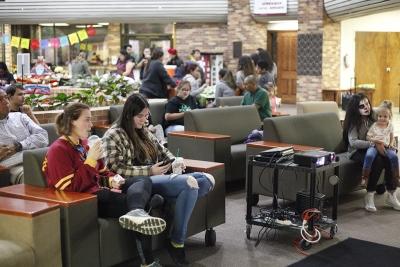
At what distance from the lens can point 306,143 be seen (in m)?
6.10

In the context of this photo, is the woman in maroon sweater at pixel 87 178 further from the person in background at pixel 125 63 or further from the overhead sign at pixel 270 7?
the overhead sign at pixel 270 7

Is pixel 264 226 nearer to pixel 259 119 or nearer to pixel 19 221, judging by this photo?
pixel 19 221

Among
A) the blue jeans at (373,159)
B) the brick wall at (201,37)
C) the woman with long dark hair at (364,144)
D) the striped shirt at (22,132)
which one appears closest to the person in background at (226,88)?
the woman with long dark hair at (364,144)

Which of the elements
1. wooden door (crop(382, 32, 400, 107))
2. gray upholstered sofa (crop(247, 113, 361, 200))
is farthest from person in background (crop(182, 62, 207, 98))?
wooden door (crop(382, 32, 400, 107))

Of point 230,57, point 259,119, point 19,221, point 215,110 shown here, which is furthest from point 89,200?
point 230,57

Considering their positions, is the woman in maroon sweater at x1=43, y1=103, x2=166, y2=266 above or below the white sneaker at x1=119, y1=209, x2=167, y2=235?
above

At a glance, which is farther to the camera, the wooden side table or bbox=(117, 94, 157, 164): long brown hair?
the wooden side table

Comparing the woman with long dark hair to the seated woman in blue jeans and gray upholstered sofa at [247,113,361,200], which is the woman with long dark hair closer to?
gray upholstered sofa at [247,113,361,200]

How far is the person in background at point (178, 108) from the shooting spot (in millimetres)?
7059

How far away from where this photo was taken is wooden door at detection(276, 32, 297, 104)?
1619cm

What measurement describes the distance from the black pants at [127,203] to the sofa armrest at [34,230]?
47 cm

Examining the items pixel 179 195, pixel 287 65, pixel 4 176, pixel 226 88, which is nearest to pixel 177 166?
pixel 179 195

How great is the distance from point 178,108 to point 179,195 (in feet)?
10.5

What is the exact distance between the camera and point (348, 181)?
5746mm
